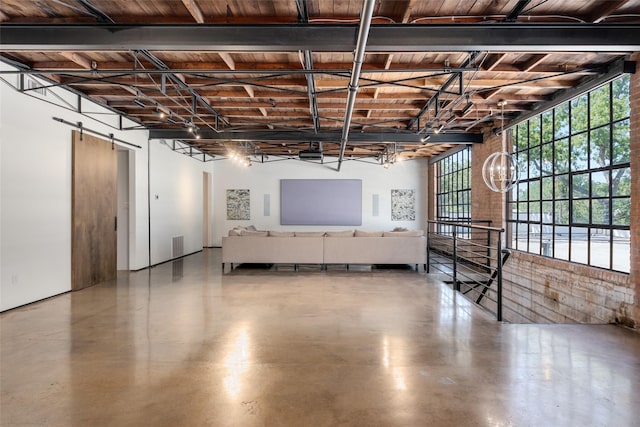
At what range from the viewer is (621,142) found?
4172mm

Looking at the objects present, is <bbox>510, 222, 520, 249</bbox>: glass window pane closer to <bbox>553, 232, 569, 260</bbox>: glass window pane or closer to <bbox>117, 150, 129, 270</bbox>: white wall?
<bbox>553, 232, 569, 260</bbox>: glass window pane

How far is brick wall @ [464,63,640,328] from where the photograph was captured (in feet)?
12.4

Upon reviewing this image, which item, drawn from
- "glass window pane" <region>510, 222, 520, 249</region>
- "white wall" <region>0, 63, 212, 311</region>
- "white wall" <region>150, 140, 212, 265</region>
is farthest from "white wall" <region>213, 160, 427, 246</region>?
"white wall" <region>0, 63, 212, 311</region>

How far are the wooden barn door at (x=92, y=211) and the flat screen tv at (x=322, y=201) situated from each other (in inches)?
225

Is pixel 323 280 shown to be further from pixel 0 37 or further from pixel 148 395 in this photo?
pixel 0 37

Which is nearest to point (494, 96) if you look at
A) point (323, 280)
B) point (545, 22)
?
point (545, 22)

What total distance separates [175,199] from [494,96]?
7.21 m

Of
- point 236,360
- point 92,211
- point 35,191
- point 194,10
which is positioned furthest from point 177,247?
point 194,10

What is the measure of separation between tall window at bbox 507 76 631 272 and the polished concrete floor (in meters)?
1.36

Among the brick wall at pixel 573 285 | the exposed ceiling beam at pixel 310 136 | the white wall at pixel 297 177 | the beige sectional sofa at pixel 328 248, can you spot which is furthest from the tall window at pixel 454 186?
the beige sectional sofa at pixel 328 248

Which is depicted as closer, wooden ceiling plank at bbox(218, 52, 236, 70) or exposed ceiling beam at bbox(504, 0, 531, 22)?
exposed ceiling beam at bbox(504, 0, 531, 22)

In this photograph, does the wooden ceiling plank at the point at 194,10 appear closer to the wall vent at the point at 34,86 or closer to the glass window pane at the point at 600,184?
the wall vent at the point at 34,86

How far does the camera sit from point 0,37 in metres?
3.21

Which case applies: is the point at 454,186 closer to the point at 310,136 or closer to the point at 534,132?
the point at 534,132
